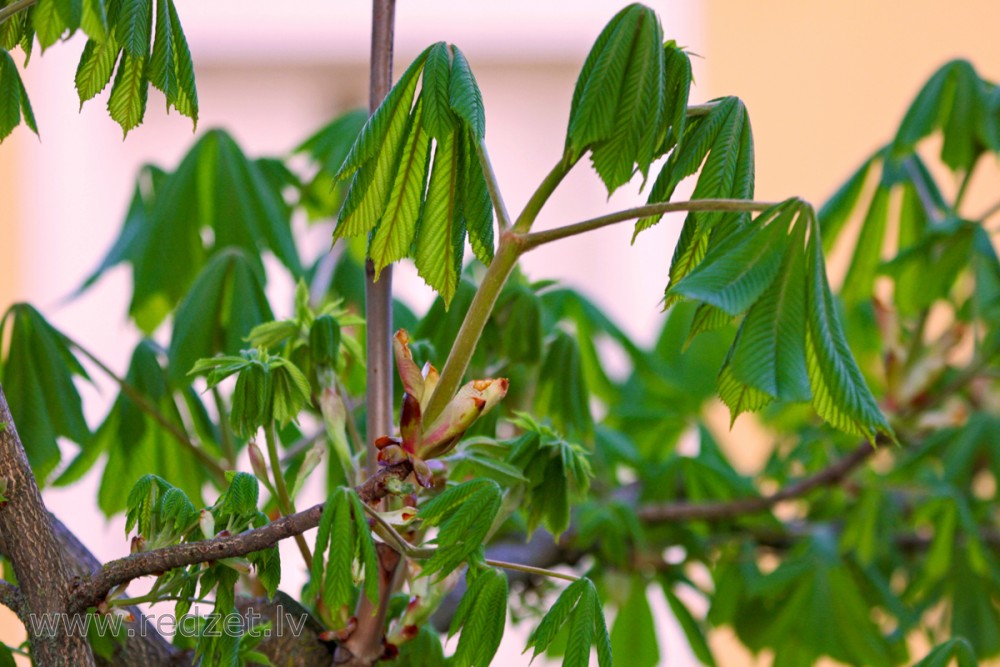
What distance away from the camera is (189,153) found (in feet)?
1.97

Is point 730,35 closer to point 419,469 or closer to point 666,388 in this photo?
point 666,388

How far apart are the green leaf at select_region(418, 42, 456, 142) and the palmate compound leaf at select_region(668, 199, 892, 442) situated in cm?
7

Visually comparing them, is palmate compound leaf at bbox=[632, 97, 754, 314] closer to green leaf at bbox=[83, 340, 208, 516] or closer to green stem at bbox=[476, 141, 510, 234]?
green stem at bbox=[476, 141, 510, 234]

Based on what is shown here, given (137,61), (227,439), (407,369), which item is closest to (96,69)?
(137,61)

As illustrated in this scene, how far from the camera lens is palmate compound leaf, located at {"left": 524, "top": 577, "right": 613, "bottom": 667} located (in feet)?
1.02

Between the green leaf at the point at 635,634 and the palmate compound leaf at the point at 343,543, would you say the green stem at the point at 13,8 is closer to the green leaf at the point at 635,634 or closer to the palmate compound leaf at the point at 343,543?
the palmate compound leaf at the point at 343,543

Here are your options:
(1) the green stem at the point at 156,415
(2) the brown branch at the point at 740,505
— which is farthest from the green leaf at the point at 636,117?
(2) the brown branch at the point at 740,505

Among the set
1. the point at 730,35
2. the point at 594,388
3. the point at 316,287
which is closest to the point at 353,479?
the point at 316,287

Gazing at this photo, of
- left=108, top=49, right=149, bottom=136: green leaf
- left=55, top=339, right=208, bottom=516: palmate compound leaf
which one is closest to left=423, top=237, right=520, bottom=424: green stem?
left=108, top=49, right=149, bottom=136: green leaf

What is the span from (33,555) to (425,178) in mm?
142

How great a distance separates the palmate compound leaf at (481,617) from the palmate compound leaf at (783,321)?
3.2 inches

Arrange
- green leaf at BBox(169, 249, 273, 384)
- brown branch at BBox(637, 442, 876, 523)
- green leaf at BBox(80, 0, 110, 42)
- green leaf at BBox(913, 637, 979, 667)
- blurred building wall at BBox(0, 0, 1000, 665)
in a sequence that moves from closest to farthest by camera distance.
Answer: green leaf at BBox(80, 0, 110, 42) < green leaf at BBox(913, 637, 979, 667) < green leaf at BBox(169, 249, 273, 384) < brown branch at BBox(637, 442, 876, 523) < blurred building wall at BBox(0, 0, 1000, 665)

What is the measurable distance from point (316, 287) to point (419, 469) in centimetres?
29

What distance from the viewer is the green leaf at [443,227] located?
30cm
